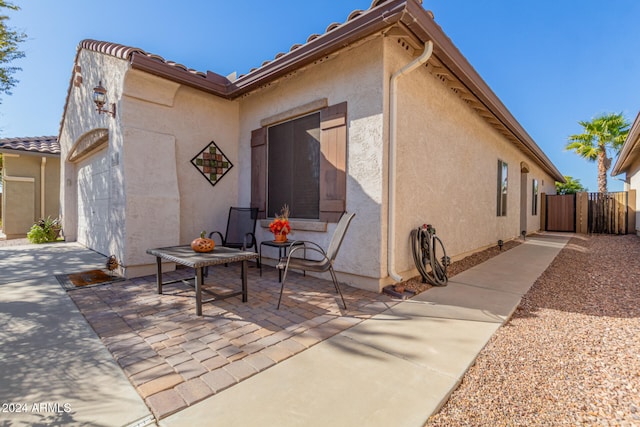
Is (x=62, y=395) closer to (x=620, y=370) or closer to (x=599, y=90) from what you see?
(x=620, y=370)

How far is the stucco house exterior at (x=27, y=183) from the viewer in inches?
359

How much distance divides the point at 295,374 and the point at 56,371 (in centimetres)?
159

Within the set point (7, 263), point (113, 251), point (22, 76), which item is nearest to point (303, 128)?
point (113, 251)

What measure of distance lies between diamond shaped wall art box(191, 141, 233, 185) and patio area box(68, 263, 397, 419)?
7.18 ft

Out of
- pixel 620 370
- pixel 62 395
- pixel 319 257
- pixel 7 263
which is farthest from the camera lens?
pixel 7 263

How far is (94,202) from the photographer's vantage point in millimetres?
6301

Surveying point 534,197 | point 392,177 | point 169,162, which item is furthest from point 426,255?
point 534,197

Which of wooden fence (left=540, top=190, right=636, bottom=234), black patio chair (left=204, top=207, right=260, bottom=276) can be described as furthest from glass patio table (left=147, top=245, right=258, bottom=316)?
wooden fence (left=540, top=190, right=636, bottom=234)

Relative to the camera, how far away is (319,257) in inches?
164

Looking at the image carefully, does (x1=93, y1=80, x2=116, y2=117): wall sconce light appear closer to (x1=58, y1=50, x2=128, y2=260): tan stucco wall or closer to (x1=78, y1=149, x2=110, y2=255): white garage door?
(x1=58, y1=50, x2=128, y2=260): tan stucco wall

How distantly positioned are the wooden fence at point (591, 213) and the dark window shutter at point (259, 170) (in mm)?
14283

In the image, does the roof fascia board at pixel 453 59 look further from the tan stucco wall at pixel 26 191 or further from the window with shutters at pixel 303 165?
the tan stucco wall at pixel 26 191

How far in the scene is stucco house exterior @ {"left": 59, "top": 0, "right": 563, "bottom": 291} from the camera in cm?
350

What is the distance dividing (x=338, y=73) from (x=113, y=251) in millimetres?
4669
